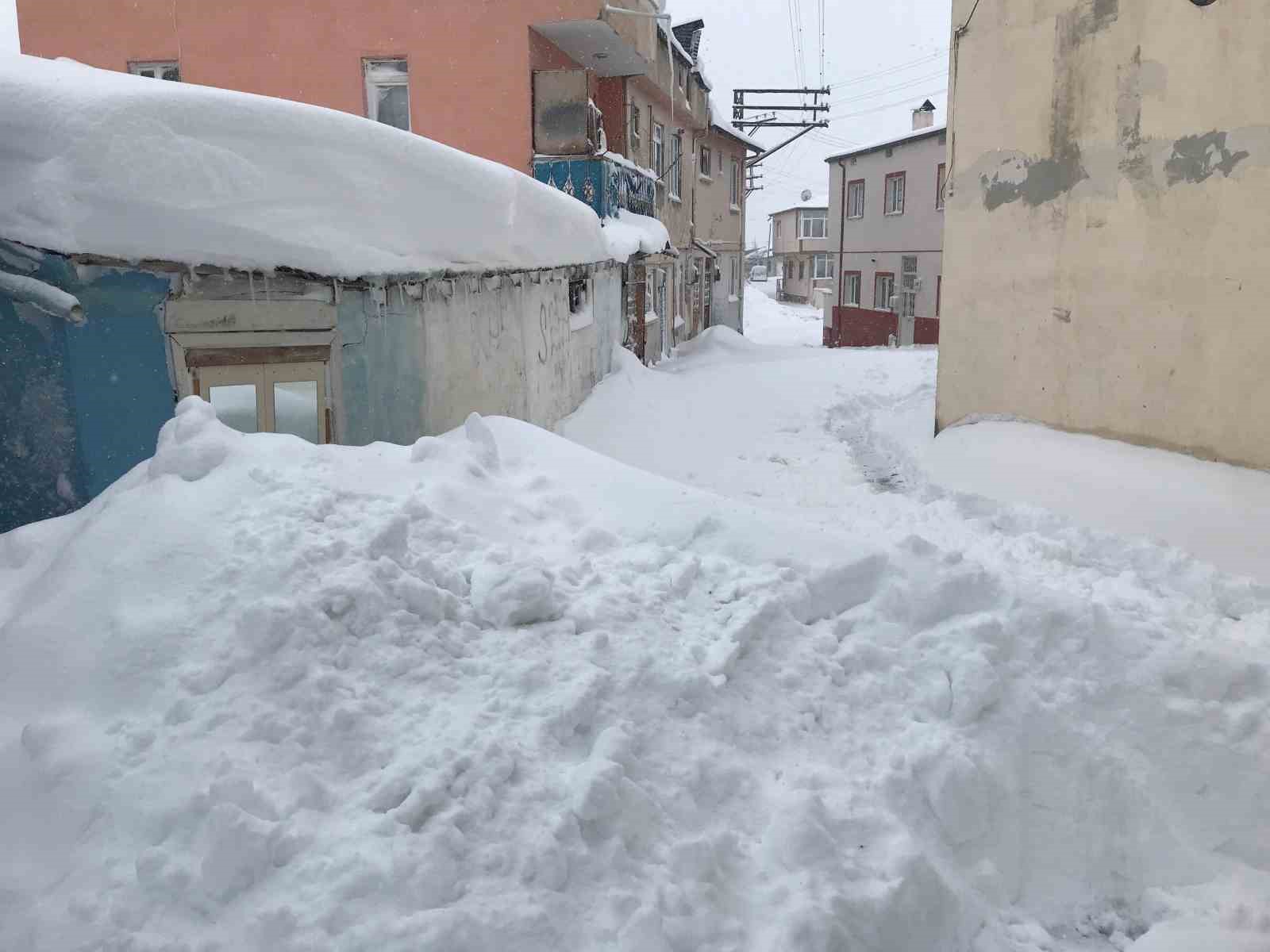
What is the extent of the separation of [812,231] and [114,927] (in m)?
50.4

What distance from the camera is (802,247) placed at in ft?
165

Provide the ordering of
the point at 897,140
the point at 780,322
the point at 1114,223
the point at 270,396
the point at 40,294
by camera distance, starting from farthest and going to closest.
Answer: the point at 780,322 → the point at 897,140 → the point at 1114,223 → the point at 270,396 → the point at 40,294

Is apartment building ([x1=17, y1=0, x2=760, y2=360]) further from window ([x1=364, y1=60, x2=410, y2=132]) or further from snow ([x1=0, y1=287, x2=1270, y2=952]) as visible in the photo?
snow ([x1=0, y1=287, x2=1270, y2=952])

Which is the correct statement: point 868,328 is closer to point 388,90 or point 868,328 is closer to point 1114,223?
point 388,90

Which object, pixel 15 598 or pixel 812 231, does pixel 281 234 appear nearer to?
pixel 15 598

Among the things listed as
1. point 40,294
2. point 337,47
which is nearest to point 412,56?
point 337,47

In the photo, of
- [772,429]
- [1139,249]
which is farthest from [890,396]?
[1139,249]

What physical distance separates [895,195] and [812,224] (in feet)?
74.1

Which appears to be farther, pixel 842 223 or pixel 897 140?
pixel 842 223

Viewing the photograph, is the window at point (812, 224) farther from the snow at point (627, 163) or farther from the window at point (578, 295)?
the window at point (578, 295)

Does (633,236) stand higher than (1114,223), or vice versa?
(633,236)

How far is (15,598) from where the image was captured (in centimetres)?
397

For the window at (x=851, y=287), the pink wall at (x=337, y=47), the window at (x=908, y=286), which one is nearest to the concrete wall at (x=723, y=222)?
the window at (x=851, y=287)

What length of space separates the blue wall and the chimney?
28977 mm
